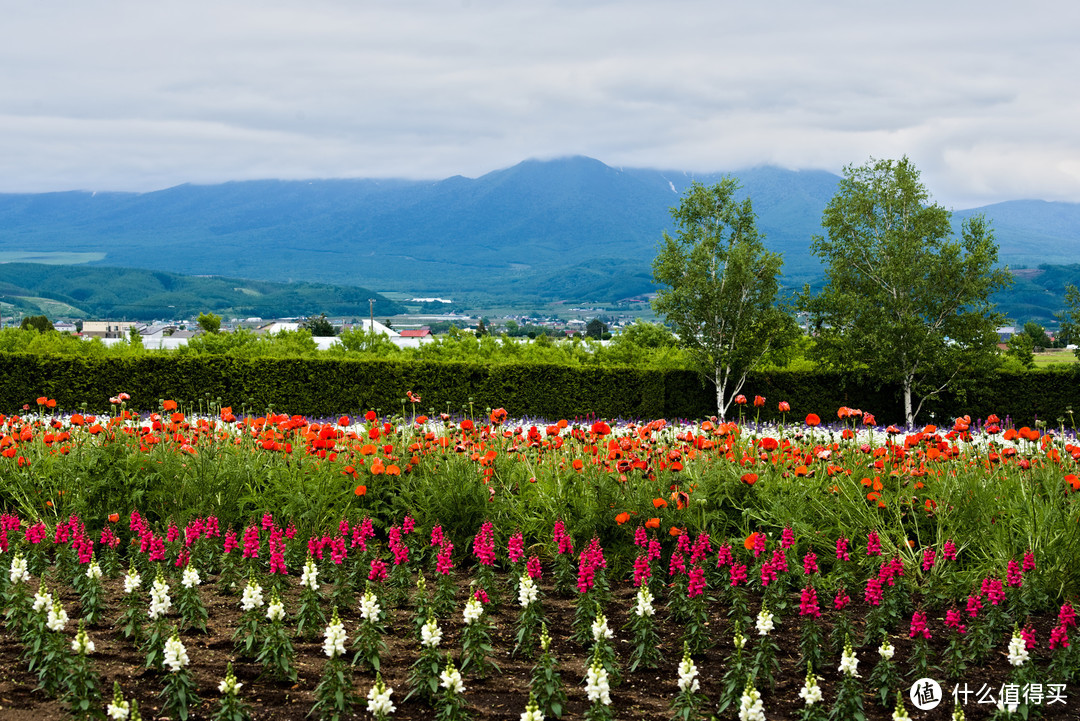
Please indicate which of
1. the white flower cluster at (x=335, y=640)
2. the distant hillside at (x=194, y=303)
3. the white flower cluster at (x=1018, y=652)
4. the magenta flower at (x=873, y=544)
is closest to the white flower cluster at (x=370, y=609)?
the white flower cluster at (x=335, y=640)

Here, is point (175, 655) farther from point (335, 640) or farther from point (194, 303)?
point (194, 303)

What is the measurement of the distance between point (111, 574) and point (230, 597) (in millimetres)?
738

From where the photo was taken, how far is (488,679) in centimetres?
351

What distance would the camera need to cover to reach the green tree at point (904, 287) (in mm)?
15938

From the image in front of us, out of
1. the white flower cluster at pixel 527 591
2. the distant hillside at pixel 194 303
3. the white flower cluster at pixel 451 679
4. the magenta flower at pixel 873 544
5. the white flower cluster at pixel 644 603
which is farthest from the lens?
the distant hillside at pixel 194 303

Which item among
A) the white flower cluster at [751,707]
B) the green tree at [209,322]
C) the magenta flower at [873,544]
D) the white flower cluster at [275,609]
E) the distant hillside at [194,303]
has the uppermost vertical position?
the distant hillside at [194,303]

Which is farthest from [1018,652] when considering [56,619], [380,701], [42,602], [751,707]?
[42,602]

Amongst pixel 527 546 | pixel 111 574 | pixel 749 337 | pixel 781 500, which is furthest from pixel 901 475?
pixel 749 337

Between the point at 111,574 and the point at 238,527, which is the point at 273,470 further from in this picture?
the point at 111,574

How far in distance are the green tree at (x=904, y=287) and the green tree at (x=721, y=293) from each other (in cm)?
115

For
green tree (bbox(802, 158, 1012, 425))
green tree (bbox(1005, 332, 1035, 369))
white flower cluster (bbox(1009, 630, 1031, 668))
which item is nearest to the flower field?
white flower cluster (bbox(1009, 630, 1031, 668))

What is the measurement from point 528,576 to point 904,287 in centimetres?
1431

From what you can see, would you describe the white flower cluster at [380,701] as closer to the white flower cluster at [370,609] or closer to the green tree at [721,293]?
the white flower cluster at [370,609]

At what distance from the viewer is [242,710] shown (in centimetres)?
304
